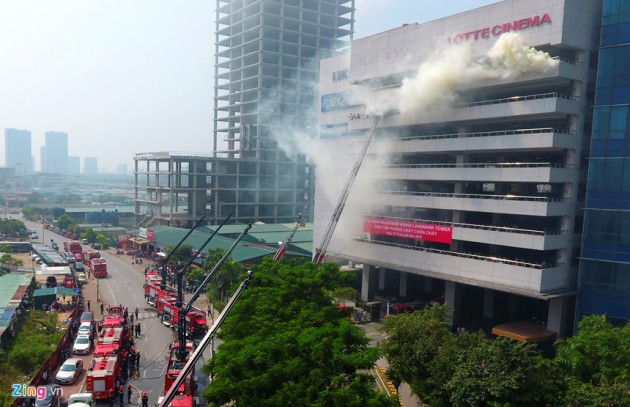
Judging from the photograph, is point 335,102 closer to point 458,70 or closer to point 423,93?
point 423,93

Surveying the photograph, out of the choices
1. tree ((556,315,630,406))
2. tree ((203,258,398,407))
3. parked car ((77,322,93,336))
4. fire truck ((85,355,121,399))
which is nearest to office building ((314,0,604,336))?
tree ((556,315,630,406))

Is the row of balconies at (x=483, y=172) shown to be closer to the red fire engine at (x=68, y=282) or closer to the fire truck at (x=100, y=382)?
the fire truck at (x=100, y=382)

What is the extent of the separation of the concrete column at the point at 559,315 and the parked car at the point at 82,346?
1247 inches

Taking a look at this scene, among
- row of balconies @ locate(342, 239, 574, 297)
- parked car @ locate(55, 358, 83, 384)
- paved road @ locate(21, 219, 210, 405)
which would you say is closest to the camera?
parked car @ locate(55, 358, 83, 384)

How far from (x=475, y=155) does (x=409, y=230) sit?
8107 mm

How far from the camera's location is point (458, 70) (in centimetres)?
3947

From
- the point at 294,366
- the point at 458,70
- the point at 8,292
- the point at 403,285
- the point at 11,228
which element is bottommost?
the point at 11,228

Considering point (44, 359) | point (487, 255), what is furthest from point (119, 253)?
point (487, 255)

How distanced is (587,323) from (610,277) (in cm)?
880

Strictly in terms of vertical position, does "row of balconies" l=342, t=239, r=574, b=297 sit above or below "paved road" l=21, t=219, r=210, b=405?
above

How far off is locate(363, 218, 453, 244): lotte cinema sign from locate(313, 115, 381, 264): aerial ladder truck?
4.18 metres

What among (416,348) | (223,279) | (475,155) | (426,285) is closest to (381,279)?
(426,285)

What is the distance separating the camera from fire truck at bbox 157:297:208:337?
123 feet

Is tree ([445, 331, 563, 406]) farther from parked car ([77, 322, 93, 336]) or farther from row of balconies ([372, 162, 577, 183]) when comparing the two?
parked car ([77, 322, 93, 336])
